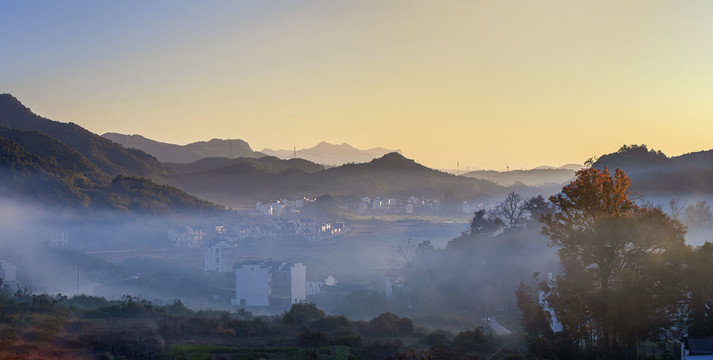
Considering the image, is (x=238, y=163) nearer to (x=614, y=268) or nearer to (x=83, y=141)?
(x=83, y=141)

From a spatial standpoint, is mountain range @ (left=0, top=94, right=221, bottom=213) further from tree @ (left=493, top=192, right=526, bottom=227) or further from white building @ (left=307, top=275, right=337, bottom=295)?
tree @ (left=493, top=192, right=526, bottom=227)

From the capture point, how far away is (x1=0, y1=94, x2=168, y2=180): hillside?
55562 millimetres

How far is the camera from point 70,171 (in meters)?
46.0

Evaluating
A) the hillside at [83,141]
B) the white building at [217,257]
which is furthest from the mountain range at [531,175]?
the white building at [217,257]

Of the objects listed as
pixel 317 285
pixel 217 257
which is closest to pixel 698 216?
pixel 317 285

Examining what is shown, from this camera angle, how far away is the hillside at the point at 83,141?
55.6 meters

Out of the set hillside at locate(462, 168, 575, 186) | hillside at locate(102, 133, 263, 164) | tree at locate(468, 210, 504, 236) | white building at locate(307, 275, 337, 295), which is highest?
hillside at locate(102, 133, 263, 164)

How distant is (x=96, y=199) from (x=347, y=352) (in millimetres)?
38841

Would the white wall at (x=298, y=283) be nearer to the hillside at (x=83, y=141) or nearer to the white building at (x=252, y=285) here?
the white building at (x=252, y=285)

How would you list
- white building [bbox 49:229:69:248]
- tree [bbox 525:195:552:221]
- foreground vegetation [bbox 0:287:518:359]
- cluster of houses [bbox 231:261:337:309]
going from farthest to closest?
white building [bbox 49:229:69:248] → cluster of houses [bbox 231:261:337:309] → tree [bbox 525:195:552:221] → foreground vegetation [bbox 0:287:518:359]

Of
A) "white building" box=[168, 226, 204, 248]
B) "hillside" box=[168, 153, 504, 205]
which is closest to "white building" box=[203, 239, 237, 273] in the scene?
"white building" box=[168, 226, 204, 248]

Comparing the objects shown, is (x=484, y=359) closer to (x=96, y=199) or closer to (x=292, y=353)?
(x=292, y=353)

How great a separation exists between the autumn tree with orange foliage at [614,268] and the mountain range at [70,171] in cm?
3900

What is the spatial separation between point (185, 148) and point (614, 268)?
345 ft
